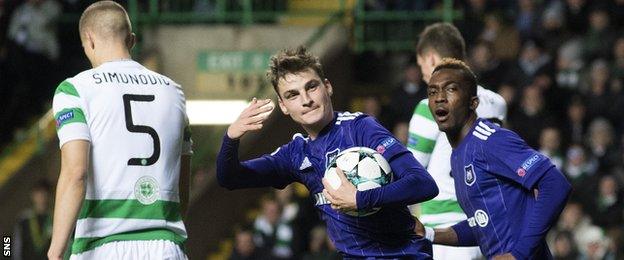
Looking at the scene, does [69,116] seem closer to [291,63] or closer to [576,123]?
[291,63]

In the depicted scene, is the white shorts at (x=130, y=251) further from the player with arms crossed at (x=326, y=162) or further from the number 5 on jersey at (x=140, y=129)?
the player with arms crossed at (x=326, y=162)

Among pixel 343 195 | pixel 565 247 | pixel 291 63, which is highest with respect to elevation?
pixel 291 63

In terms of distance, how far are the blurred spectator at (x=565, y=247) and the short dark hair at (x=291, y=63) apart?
770 cm

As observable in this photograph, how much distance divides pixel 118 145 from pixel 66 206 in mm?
462

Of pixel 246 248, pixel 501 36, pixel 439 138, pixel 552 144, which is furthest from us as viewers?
pixel 501 36

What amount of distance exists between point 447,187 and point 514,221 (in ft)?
6.80

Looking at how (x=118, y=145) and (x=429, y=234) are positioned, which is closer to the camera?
(x=118, y=145)

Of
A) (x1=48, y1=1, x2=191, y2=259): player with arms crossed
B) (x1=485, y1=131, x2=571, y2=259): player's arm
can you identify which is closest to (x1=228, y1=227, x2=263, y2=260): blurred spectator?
(x1=48, y1=1, x2=191, y2=259): player with arms crossed

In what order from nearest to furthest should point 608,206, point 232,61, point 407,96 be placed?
point 608,206 < point 407,96 < point 232,61

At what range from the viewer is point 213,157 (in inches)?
693

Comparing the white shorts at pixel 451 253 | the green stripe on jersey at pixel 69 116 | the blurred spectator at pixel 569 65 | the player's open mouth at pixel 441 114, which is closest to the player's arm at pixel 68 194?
the green stripe on jersey at pixel 69 116

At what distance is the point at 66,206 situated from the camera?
21.8 ft

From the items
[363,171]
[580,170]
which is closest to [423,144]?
[363,171]

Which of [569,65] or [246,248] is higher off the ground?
[569,65]
